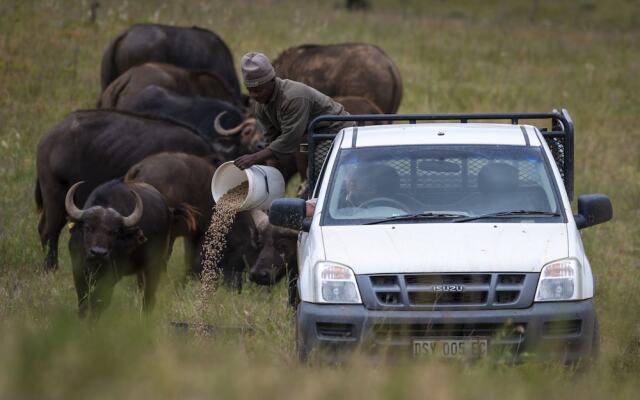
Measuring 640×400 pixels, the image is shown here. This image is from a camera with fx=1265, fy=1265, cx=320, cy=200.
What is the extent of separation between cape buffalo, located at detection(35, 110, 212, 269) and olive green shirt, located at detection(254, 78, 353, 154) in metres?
2.99

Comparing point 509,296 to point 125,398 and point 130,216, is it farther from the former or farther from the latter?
point 130,216

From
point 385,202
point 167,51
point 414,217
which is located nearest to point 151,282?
point 385,202

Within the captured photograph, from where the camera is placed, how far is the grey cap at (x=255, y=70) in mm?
10039

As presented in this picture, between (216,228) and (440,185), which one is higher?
(440,185)

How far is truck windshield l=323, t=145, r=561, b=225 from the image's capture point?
26.1ft

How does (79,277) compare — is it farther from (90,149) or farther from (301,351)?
(301,351)

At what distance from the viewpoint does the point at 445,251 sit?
23.8 ft

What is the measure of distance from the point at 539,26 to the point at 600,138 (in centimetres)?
1464

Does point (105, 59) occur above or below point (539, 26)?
above

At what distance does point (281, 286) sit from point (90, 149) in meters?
3.05

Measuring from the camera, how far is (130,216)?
10.5 meters

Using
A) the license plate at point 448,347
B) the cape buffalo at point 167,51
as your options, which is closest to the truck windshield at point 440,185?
the license plate at point 448,347

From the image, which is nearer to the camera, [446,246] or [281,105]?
[446,246]

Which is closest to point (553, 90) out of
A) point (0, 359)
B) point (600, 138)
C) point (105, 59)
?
point (600, 138)
